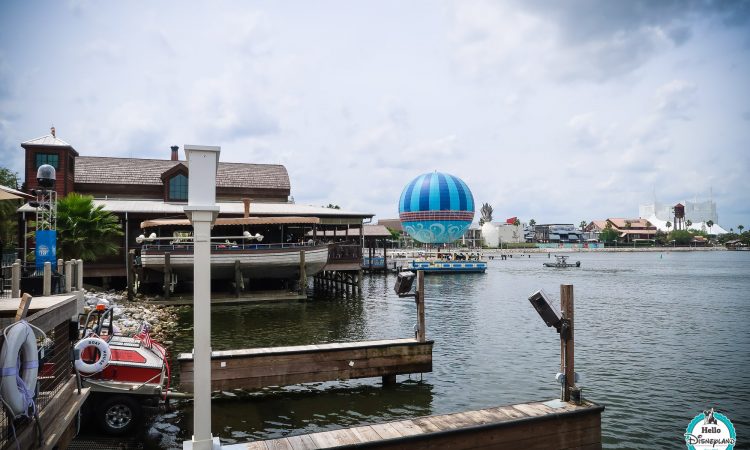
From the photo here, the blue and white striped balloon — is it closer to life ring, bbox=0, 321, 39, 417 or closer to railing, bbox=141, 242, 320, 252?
railing, bbox=141, 242, 320, 252

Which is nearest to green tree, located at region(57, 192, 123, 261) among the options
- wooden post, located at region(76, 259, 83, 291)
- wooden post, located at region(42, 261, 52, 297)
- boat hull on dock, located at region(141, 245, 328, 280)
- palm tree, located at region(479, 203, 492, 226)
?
boat hull on dock, located at region(141, 245, 328, 280)

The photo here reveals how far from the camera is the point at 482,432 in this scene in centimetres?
805

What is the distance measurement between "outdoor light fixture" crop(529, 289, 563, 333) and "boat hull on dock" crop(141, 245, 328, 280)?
22298mm

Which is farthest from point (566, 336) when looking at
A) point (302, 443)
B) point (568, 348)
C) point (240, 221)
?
point (240, 221)

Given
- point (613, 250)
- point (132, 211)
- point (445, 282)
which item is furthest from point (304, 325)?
point (613, 250)

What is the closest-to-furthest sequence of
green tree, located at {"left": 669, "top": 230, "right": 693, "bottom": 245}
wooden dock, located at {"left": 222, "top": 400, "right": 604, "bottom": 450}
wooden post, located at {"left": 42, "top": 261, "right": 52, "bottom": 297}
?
wooden dock, located at {"left": 222, "top": 400, "right": 604, "bottom": 450} → wooden post, located at {"left": 42, "top": 261, "right": 52, "bottom": 297} → green tree, located at {"left": 669, "top": 230, "right": 693, "bottom": 245}

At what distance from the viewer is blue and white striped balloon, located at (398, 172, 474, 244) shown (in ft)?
218

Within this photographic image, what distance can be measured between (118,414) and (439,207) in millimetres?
58525

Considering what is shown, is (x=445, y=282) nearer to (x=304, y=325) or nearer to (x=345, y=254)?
(x=345, y=254)

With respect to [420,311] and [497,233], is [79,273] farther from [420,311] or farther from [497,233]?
[497,233]

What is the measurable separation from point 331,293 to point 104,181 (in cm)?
1934

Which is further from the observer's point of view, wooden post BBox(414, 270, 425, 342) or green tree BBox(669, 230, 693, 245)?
green tree BBox(669, 230, 693, 245)

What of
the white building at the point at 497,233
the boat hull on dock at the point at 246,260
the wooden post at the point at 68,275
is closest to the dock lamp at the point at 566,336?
the wooden post at the point at 68,275

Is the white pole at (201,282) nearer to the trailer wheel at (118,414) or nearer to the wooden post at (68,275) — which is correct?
the trailer wheel at (118,414)
